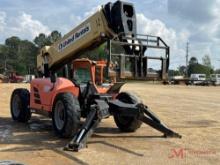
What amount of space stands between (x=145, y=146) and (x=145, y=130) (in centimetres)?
271

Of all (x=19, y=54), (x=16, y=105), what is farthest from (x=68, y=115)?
(x=19, y=54)

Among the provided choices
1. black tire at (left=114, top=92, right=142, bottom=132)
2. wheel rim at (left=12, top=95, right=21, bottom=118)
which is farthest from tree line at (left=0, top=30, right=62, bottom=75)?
black tire at (left=114, top=92, right=142, bottom=132)

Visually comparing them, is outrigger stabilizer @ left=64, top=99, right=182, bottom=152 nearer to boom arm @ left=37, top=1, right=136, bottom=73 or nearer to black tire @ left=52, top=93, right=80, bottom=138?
black tire @ left=52, top=93, right=80, bottom=138

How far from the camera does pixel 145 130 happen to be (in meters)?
13.9

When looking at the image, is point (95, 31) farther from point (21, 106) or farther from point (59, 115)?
point (21, 106)

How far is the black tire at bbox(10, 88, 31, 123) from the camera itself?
1551 cm

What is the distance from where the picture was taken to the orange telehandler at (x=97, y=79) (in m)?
11.5

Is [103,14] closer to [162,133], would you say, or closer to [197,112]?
[162,133]

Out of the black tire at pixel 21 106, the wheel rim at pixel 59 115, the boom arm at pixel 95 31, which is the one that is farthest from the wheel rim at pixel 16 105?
the wheel rim at pixel 59 115

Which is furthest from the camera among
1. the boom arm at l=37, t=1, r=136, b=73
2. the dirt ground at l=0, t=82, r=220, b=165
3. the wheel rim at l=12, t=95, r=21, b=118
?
the wheel rim at l=12, t=95, r=21, b=118

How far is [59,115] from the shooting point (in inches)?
493

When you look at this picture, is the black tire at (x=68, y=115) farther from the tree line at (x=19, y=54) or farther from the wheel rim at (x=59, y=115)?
the tree line at (x=19, y=54)

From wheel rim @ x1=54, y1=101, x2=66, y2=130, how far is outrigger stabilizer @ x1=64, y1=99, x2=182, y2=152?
37.8 inches

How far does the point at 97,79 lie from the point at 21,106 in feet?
10.6
